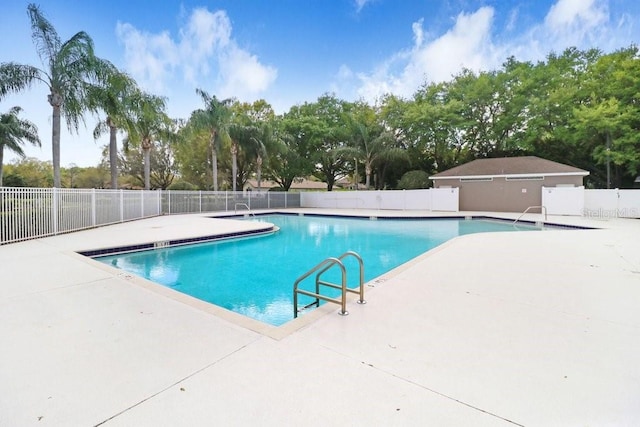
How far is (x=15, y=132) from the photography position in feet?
62.7

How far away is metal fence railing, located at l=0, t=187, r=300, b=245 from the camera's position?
7.62m

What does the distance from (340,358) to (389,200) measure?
20.4 meters

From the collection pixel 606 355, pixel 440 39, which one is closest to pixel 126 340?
pixel 606 355

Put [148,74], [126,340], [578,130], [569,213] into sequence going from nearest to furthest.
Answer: [126,340] < [569,213] < [148,74] < [578,130]

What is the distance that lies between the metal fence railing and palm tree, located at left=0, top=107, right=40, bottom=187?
33.7 ft

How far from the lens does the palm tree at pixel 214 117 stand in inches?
768

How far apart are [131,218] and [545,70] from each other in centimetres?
2662

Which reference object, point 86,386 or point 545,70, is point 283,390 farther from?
point 545,70

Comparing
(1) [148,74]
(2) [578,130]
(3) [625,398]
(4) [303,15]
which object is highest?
(4) [303,15]

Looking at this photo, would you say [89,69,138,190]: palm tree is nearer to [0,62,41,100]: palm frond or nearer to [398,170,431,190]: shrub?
[0,62,41,100]: palm frond

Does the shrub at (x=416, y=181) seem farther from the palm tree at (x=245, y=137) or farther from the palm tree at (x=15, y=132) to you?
the palm tree at (x=15, y=132)

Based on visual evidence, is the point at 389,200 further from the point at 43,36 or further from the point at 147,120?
the point at 43,36

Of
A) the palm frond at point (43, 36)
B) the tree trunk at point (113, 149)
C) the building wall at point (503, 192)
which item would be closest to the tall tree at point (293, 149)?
the building wall at point (503, 192)

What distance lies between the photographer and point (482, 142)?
25.3 meters
